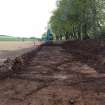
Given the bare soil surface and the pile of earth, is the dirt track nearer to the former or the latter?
the pile of earth

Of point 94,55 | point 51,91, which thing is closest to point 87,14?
point 94,55

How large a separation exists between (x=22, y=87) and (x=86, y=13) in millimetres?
33844

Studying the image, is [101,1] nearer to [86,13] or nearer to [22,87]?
[86,13]

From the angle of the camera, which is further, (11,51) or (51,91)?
(11,51)

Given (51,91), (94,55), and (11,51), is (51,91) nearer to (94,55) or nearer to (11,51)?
(94,55)

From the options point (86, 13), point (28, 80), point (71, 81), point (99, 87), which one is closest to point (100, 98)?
point (99, 87)

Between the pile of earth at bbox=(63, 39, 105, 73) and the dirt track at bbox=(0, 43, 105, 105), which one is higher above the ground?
the dirt track at bbox=(0, 43, 105, 105)

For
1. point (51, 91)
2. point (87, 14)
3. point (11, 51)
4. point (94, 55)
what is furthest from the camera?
point (87, 14)

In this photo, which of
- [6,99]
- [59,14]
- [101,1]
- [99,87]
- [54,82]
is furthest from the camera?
[59,14]

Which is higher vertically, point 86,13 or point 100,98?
point 86,13

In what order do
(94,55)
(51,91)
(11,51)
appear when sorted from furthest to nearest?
1. (11,51)
2. (94,55)
3. (51,91)

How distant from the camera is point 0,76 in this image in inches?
528

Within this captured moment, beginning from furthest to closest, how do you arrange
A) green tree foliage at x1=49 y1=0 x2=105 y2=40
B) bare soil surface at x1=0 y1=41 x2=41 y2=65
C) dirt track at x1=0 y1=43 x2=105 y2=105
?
green tree foliage at x1=49 y1=0 x2=105 y2=40
bare soil surface at x1=0 y1=41 x2=41 y2=65
dirt track at x1=0 y1=43 x2=105 y2=105

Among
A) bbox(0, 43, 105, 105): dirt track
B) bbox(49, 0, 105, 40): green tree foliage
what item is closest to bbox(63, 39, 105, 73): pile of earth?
bbox(0, 43, 105, 105): dirt track
